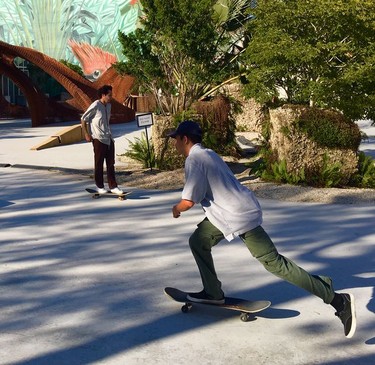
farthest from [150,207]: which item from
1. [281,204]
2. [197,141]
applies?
[197,141]

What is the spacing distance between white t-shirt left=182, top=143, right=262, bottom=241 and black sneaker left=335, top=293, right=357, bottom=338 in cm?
82

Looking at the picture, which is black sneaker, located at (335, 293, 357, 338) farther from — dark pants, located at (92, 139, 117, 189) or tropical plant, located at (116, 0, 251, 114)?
tropical plant, located at (116, 0, 251, 114)

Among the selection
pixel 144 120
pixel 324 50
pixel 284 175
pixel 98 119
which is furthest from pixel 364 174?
pixel 98 119

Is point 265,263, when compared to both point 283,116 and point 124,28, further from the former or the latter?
point 124,28

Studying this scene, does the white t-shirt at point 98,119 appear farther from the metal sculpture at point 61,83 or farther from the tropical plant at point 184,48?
the metal sculpture at point 61,83

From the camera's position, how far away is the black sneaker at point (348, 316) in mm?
5031

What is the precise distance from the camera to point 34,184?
42.0 ft

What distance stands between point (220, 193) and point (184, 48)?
986cm

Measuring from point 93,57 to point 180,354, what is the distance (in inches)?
2256

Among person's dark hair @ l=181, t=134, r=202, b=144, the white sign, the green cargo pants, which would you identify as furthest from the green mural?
the green cargo pants

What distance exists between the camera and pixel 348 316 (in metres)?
5.08

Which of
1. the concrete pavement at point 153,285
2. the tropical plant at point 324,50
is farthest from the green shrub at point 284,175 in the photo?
the concrete pavement at point 153,285

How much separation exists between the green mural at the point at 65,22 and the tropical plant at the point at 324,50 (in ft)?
166

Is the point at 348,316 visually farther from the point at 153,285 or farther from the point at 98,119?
the point at 98,119
